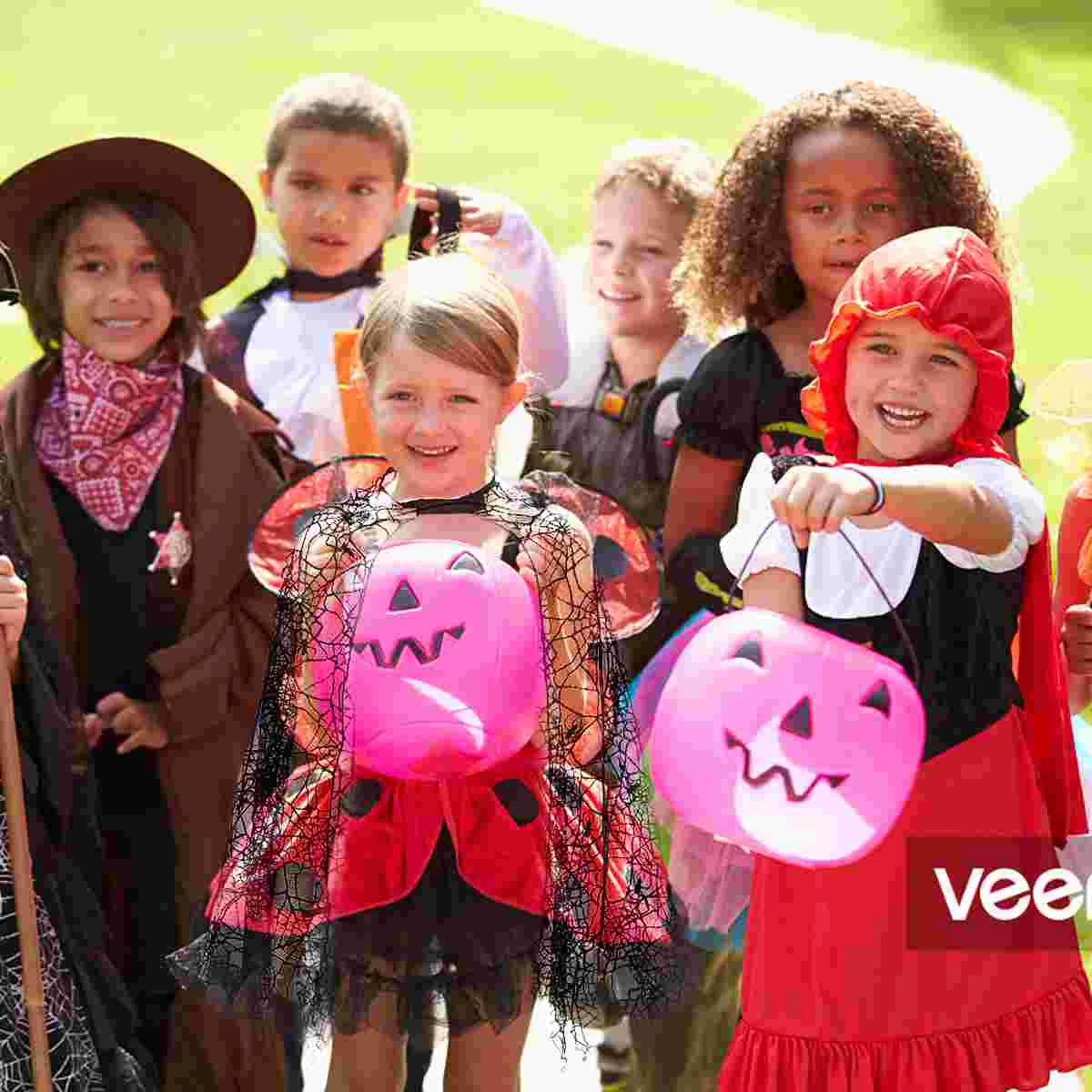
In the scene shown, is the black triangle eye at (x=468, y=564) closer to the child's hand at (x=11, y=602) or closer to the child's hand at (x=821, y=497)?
the child's hand at (x=821, y=497)

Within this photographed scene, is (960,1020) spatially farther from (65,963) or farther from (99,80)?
(99,80)

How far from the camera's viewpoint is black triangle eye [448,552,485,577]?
2432 mm

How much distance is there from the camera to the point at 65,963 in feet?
9.53

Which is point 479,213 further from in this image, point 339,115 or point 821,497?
point 821,497

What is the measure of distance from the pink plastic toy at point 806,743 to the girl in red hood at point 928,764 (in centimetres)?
29

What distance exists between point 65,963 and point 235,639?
90cm

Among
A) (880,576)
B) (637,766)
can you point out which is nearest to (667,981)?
(637,766)

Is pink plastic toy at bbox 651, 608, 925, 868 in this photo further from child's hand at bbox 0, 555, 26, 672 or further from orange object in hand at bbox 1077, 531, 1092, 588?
child's hand at bbox 0, 555, 26, 672

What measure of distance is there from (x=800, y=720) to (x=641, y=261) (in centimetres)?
219

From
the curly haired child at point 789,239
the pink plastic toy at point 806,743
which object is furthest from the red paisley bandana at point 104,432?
the pink plastic toy at point 806,743

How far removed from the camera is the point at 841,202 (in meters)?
3.29

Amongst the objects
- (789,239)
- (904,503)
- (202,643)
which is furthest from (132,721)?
(904,503)

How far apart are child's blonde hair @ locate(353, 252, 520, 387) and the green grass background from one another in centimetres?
427

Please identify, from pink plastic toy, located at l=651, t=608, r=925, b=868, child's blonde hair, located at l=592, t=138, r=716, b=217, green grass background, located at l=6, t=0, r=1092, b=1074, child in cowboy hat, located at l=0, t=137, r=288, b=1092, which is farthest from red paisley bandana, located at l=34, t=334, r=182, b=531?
green grass background, located at l=6, t=0, r=1092, b=1074
